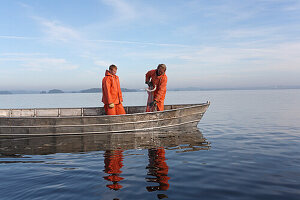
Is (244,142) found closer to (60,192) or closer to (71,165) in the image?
(71,165)

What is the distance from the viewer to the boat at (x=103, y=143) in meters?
8.39

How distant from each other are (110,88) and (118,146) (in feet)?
10.5

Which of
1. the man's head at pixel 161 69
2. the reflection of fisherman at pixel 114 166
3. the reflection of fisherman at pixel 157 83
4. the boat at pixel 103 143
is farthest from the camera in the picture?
the reflection of fisherman at pixel 157 83

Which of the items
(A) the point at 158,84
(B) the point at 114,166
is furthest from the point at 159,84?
(B) the point at 114,166

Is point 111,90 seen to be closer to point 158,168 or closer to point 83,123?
point 83,123

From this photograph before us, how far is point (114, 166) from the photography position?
6254 millimetres

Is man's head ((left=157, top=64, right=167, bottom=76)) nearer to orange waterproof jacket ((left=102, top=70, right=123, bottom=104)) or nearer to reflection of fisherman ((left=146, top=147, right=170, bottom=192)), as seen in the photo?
orange waterproof jacket ((left=102, top=70, right=123, bottom=104))

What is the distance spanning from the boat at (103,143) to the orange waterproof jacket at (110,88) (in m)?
1.80

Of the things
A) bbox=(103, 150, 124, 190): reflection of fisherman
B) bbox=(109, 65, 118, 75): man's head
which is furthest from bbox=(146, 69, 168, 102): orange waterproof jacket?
bbox=(103, 150, 124, 190): reflection of fisherman

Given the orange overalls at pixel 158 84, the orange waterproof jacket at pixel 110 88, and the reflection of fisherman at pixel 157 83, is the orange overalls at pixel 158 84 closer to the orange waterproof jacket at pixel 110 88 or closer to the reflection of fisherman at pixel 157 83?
the reflection of fisherman at pixel 157 83

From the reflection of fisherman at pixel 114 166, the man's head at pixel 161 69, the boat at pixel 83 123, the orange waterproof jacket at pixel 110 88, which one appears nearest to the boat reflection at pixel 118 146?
the reflection of fisherman at pixel 114 166

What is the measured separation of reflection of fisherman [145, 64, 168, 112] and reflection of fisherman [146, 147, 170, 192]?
3.39 m

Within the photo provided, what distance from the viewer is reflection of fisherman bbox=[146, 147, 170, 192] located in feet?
15.8

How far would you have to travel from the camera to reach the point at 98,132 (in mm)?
11070
